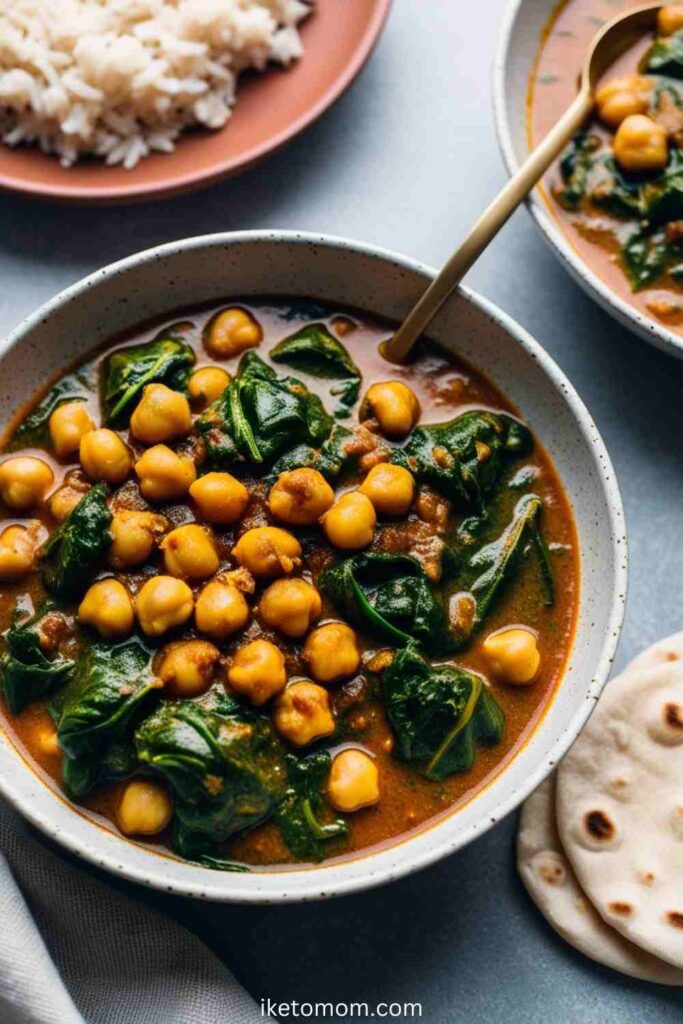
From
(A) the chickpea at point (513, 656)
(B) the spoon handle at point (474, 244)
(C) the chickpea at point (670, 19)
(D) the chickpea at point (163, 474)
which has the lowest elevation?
(D) the chickpea at point (163, 474)

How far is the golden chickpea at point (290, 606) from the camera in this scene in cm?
358

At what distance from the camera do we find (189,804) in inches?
136

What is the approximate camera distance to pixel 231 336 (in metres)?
3.96

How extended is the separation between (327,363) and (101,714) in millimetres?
1400

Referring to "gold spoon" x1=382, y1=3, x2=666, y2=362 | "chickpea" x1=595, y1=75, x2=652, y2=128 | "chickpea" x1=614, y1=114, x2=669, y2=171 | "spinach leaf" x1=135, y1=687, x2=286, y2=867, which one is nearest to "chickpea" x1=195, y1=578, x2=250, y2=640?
"spinach leaf" x1=135, y1=687, x2=286, y2=867

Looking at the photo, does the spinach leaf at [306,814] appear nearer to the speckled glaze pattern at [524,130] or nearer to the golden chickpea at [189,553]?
the golden chickpea at [189,553]

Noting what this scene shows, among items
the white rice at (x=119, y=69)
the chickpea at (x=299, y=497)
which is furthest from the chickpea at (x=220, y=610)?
the white rice at (x=119, y=69)

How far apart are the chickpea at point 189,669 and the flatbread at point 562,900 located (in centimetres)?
128

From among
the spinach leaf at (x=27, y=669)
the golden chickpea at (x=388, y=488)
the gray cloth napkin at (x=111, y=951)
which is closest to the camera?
the spinach leaf at (x=27, y=669)

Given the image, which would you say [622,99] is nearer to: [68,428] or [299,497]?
[299,497]

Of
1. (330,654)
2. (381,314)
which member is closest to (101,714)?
(330,654)

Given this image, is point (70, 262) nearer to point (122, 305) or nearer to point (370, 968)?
point (122, 305)

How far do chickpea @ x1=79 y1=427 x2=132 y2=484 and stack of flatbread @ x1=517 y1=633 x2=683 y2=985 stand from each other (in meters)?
1.83

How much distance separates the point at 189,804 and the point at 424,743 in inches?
29.7
